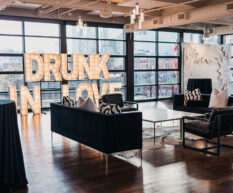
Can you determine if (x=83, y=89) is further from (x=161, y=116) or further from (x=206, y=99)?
(x=161, y=116)

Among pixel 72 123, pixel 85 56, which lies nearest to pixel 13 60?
pixel 85 56

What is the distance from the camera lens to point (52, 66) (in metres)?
9.74

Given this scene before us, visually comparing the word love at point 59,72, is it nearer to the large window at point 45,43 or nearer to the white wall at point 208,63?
the large window at point 45,43

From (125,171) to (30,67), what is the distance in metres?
6.09

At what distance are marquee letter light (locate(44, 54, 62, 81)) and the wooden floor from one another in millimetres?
4238

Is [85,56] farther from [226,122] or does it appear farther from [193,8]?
[226,122]

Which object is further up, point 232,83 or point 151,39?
point 151,39

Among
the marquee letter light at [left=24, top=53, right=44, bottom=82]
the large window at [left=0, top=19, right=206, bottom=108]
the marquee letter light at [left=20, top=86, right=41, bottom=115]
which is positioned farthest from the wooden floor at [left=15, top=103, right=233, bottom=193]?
the large window at [left=0, top=19, right=206, bottom=108]

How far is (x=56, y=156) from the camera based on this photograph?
16.8 ft

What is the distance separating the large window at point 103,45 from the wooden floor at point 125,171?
226 inches

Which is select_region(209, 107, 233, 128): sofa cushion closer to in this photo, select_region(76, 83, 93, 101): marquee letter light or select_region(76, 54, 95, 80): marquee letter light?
select_region(76, 83, 93, 101): marquee letter light

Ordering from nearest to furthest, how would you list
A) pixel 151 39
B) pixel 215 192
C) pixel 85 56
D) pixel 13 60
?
pixel 215 192, pixel 13 60, pixel 85 56, pixel 151 39

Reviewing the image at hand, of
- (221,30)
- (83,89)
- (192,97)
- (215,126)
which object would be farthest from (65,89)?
(221,30)

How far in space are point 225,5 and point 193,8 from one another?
1406mm
